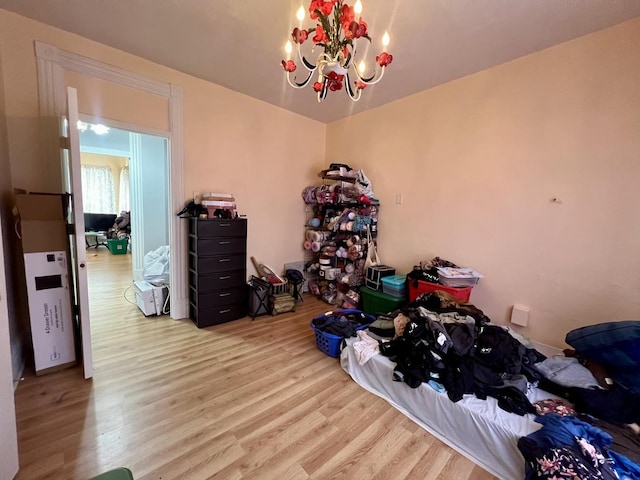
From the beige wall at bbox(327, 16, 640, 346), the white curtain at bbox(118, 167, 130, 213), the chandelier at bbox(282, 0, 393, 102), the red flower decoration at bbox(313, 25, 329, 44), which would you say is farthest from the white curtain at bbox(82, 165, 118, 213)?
the red flower decoration at bbox(313, 25, 329, 44)

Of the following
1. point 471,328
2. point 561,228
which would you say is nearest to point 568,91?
point 561,228

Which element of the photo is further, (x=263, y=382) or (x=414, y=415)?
(x=263, y=382)

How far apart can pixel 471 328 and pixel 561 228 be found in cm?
129

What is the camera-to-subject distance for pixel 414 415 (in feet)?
5.88

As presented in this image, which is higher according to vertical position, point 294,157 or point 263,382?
point 294,157

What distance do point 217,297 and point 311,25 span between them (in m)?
2.81

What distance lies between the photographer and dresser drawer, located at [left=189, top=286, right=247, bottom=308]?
2934 mm

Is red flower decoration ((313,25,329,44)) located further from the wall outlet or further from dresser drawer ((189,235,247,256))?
the wall outlet

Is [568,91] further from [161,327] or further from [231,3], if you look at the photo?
[161,327]

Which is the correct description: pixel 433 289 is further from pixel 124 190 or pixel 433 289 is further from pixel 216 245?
pixel 124 190

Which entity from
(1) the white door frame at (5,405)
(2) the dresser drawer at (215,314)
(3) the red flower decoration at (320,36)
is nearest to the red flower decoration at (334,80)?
(3) the red flower decoration at (320,36)

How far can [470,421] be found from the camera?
1531 mm

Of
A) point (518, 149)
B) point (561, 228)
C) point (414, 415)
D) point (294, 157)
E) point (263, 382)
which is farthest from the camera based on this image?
point (294, 157)

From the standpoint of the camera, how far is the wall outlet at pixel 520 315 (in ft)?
7.92
